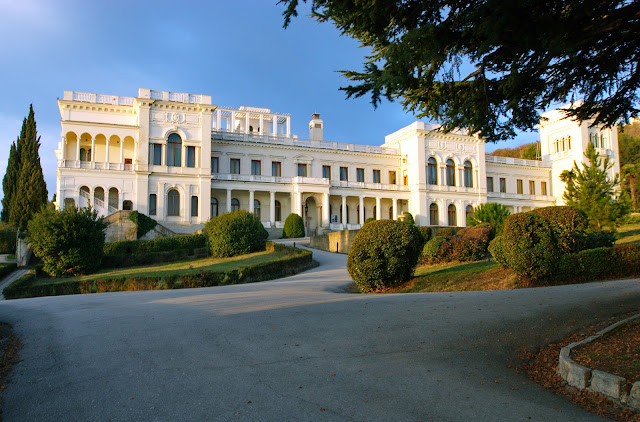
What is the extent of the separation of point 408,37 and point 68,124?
42.6 m

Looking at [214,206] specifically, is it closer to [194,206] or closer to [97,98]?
[194,206]

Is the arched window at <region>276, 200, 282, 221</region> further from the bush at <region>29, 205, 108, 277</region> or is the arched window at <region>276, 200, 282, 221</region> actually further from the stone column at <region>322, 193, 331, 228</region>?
the bush at <region>29, 205, 108, 277</region>

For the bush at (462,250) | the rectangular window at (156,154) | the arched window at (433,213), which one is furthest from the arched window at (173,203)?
the bush at (462,250)

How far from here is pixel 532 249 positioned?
12180 mm

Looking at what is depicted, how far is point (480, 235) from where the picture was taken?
64.6 feet

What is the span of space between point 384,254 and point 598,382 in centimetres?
859

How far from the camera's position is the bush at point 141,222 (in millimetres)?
34906

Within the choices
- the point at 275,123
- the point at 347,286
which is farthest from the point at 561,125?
the point at 347,286

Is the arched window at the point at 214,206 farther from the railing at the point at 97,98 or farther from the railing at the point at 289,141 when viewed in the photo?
the railing at the point at 97,98

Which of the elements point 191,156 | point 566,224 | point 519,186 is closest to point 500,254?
point 566,224

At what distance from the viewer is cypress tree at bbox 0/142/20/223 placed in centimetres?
4484

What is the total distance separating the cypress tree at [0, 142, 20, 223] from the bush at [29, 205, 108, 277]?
24.4 meters

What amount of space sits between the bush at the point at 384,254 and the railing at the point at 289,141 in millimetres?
38023

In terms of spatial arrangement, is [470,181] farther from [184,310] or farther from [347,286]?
[184,310]
